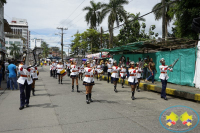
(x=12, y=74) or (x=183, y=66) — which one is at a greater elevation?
(x=183, y=66)

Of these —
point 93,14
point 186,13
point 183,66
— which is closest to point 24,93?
point 183,66

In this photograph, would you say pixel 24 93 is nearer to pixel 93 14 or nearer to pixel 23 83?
pixel 23 83

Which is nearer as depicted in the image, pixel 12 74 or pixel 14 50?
pixel 12 74

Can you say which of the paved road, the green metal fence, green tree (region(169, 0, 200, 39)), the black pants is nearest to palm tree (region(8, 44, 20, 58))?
green tree (region(169, 0, 200, 39))

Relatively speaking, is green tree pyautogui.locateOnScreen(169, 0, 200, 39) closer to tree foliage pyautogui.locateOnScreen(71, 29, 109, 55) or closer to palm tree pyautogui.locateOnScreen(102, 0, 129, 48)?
palm tree pyautogui.locateOnScreen(102, 0, 129, 48)

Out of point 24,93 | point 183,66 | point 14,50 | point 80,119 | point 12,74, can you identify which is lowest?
point 80,119

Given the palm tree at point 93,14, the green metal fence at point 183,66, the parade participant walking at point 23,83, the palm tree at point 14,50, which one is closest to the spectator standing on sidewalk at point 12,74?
the parade participant walking at point 23,83

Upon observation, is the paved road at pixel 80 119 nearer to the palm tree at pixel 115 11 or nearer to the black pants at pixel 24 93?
the black pants at pixel 24 93

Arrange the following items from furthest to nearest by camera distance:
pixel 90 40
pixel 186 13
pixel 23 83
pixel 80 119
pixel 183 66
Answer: pixel 90 40 < pixel 186 13 < pixel 183 66 < pixel 23 83 < pixel 80 119

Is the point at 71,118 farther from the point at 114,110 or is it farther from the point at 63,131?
the point at 114,110

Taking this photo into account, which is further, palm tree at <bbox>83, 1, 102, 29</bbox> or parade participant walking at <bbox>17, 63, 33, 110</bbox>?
palm tree at <bbox>83, 1, 102, 29</bbox>

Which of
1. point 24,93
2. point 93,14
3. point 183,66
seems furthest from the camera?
point 93,14

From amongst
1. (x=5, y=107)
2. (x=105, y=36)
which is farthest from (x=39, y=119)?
(x=105, y=36)

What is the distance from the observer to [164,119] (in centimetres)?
561
